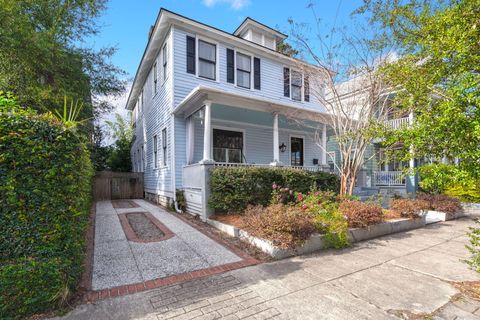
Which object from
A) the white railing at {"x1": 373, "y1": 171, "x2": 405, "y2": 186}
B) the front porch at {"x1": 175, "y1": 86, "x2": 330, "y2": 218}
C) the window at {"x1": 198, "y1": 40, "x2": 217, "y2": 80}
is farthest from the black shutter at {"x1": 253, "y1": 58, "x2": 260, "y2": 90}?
the white railing at {"x1": 373, "y1": 171, "x2": 405, "y2": 186}

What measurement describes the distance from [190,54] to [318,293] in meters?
8.76

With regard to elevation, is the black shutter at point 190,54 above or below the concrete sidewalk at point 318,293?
above

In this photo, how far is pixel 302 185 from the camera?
7.97 meters

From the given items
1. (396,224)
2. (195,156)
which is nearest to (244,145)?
(195,156)

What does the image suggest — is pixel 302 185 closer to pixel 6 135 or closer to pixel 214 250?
pixel 214 250

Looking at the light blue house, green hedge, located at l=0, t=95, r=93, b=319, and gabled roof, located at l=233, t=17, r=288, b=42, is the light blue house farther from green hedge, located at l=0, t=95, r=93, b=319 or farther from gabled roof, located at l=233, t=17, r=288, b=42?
green hedge, located at l=0, t=95, r=93, b=319

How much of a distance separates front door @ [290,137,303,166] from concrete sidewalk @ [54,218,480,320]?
7899 mm

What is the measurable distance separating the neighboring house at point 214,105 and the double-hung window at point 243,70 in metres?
0.04

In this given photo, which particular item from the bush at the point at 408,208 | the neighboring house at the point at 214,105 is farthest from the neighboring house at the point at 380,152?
the neighboring house at the point at 214,105

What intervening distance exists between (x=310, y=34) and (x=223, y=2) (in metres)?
3.47

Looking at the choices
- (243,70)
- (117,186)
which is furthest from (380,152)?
(117,186)

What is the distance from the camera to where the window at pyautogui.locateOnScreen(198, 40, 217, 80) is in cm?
925

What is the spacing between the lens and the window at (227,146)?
385 inches

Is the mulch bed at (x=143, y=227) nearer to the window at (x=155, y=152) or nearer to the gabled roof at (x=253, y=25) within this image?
the window at (x=155, y=152)
